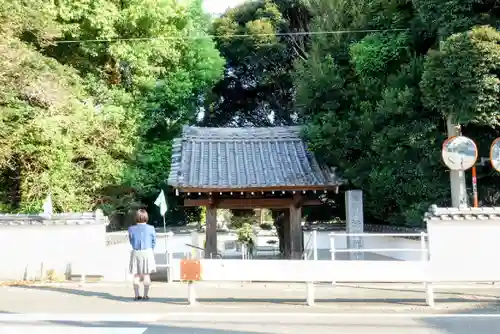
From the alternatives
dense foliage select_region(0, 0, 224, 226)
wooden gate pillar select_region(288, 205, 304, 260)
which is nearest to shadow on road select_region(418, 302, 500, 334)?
wooden gate pillar select_region(288, 205, 304, 260)

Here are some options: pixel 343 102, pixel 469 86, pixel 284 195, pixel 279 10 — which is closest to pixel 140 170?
pixel 284 195

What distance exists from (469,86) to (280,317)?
6909mm

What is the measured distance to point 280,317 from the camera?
6840 millimetres

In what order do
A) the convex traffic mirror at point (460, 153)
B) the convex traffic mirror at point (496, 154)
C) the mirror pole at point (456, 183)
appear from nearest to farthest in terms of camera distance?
1. the convex traffic mirror at point (496, 154)
2. the convex traffic mirror at point (460, 153)
3. the mirror pole at point (456, 183)

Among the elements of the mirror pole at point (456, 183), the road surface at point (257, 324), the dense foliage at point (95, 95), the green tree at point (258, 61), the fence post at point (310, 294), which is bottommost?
the road surface at point (257, 324)

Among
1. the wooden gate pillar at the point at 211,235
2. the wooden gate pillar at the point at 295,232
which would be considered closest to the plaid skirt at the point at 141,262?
the wooden gate pillar at the point at 211,235

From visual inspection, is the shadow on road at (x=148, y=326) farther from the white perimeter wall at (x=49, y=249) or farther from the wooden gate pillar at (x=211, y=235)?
the wooden gate pillar at (x=211, y=235)

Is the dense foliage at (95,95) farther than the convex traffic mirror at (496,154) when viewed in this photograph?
Yes

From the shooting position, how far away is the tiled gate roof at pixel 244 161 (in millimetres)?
13312

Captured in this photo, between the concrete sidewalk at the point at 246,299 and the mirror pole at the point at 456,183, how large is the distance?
2.20 m

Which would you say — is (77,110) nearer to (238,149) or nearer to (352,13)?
(238,149)

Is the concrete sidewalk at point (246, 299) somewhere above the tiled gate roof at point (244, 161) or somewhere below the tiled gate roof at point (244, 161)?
below

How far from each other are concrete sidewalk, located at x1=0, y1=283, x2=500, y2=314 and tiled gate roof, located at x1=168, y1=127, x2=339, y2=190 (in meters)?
3.74

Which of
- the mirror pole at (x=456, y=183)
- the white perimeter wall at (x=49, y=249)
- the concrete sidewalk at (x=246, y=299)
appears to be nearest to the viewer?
the concrete sidewalk at (x=246, y=299)
